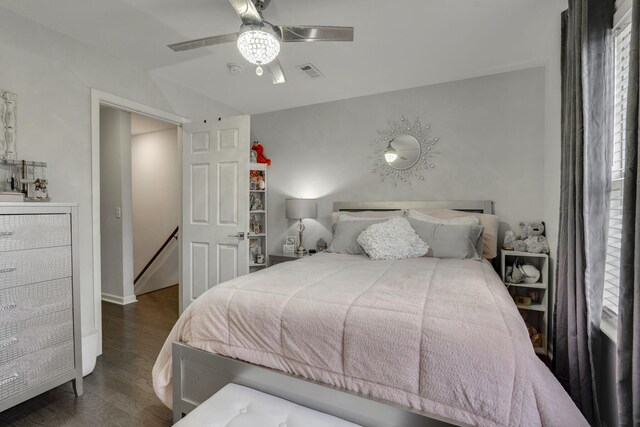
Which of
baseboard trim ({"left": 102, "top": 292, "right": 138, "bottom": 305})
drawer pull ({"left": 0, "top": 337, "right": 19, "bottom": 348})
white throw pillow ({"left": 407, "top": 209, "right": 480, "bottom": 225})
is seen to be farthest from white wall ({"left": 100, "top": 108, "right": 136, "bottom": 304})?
white throw pillow ({"left": 407, "top": 209, "right": 480, "bottom": 225})

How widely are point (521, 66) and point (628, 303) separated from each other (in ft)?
8.55

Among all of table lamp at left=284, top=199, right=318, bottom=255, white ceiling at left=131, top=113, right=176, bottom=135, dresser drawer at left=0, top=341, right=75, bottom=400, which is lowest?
dresser drawer at left=0, top=341, right=75, bottom=400

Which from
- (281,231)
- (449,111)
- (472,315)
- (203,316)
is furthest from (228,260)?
(449,111)

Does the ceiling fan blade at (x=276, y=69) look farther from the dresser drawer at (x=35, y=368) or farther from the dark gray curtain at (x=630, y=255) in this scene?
the dresser drawer at (x=35, y=368)

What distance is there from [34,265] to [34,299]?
20 cm

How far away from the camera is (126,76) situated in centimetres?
276

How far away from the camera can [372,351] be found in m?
1.25

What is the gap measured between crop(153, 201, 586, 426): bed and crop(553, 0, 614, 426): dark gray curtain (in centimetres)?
38

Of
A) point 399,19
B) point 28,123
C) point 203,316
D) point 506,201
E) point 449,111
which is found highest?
point 399,19

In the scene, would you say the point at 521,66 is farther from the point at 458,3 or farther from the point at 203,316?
the point at 203,316

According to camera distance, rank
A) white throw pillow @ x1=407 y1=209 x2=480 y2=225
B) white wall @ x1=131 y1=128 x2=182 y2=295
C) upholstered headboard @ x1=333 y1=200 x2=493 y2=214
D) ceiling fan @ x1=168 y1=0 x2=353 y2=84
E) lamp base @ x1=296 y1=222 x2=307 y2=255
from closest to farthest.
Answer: ceiling fan @ x1=168 y1=0 x2=353 y2=84, white throw pillow @ x1=407 y1=209 x2=480 y2=225, upholstered headboard @ x1=333 y1=200 x2=493 y2=214, lamp base @ x1=296 y1=222 x2=307 y2=255, white wall @ x1=131 y1=128 x2=182 y2=295

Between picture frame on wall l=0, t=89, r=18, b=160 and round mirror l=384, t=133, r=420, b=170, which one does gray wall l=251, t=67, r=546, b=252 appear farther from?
picture frame on wall l=0, t=89, r=18, b=160

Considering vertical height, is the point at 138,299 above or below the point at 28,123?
below

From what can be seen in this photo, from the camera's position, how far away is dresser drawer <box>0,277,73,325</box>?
173 centimetres
